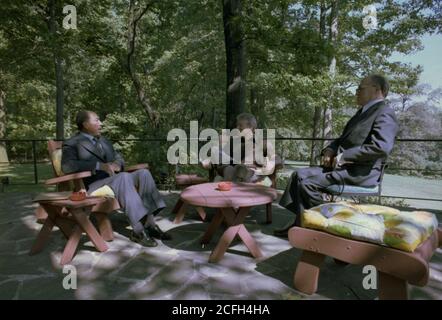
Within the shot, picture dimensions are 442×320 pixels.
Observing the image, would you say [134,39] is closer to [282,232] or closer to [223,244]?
[282,232]

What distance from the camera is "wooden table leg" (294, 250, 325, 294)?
204cm

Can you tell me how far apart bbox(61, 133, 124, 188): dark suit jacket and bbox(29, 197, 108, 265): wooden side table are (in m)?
0.39

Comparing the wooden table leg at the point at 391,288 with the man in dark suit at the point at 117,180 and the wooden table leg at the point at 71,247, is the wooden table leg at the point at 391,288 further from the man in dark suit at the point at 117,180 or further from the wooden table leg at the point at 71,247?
the wooden table leg at the point at 71,247

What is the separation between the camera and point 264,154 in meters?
3.68

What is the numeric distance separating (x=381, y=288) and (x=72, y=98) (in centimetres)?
1619

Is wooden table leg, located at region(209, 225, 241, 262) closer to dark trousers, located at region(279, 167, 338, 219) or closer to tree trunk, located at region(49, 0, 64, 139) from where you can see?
dark trousers, located at region(279, 167, 338, 219)

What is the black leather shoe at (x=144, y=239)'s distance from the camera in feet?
9.30

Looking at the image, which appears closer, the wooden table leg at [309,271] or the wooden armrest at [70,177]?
the wooden table leg at [309,271]

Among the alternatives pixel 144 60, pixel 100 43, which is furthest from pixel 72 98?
pixel 100 43

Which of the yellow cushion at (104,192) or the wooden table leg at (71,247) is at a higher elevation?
the yellow cushion at (104,192)

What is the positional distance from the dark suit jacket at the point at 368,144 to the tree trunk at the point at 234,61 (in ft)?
7.95

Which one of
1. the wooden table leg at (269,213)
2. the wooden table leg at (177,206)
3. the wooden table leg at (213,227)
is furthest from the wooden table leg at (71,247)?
the wooden table leg at (269,213)

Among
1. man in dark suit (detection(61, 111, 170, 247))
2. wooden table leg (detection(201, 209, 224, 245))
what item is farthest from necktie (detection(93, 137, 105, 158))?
wooden table leg (detection(201, 209, 224, 245))
